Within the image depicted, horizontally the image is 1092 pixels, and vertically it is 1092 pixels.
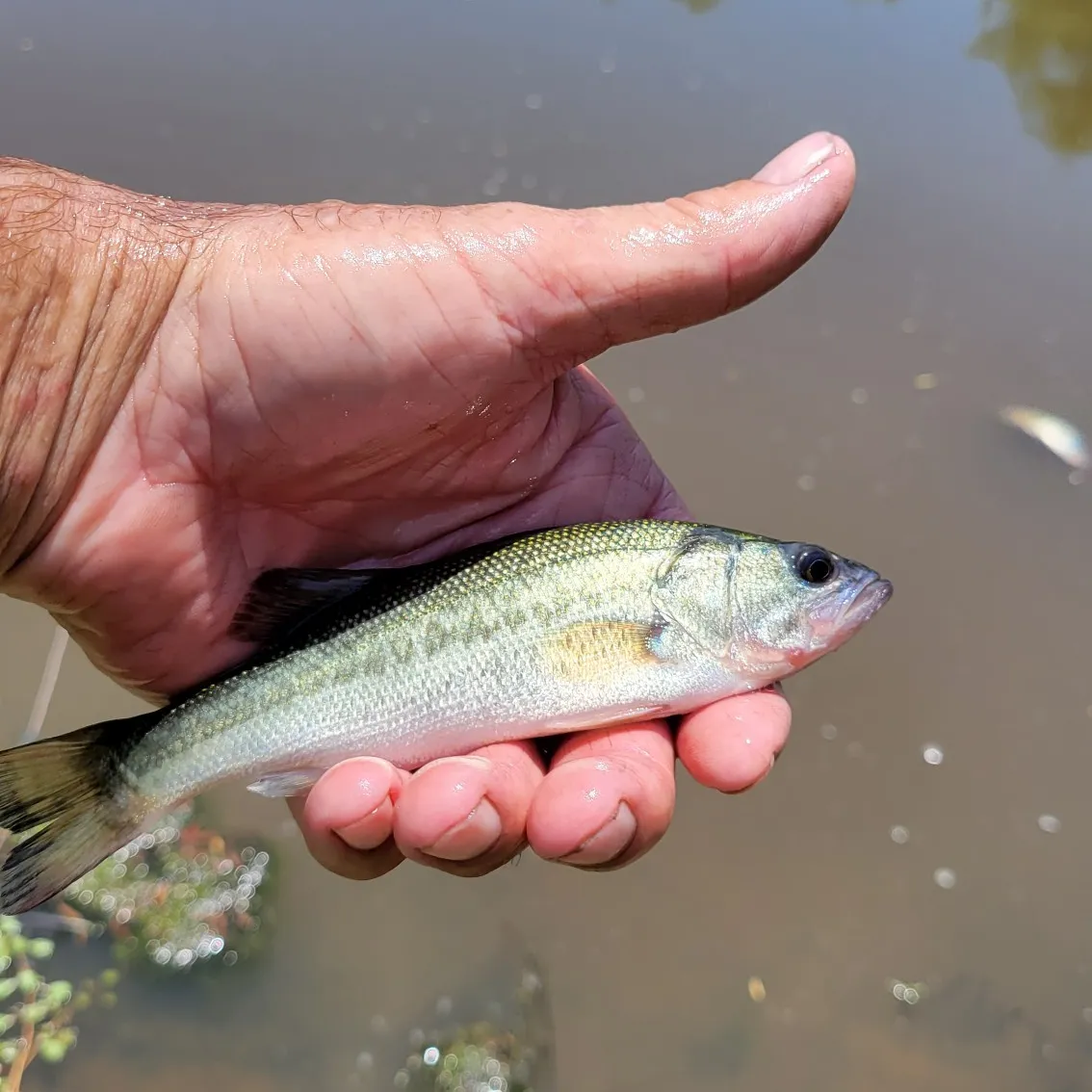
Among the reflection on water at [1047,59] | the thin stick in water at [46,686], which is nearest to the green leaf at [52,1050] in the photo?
the thin stick in water at [46,686]

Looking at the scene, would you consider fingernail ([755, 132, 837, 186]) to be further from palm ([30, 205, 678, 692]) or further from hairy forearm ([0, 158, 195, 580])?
hairy forearm ([0, 158, 195, 580])

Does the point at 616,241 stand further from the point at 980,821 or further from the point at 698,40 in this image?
the point at 698,40

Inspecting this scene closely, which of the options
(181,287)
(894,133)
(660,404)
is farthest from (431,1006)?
(894,133)

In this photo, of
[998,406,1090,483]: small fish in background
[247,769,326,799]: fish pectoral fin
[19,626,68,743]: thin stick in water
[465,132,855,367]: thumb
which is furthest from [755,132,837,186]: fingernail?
[19,626,68,743]: thin stick in water

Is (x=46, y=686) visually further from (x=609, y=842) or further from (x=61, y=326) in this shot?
(x=609, y=842)

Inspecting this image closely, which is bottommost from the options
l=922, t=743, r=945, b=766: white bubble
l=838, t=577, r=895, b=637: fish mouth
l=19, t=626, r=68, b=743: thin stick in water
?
l=19, t=626, r=68, b=743: thin stick in water

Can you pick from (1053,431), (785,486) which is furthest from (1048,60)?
(785,486)
